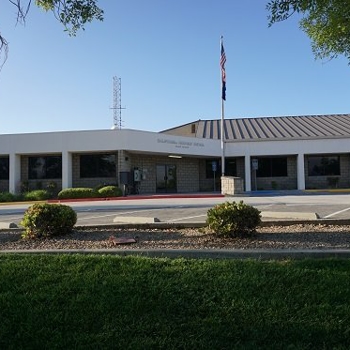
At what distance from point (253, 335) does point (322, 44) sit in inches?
223

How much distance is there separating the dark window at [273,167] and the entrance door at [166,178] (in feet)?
22.5

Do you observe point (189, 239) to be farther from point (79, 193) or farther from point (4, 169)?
point (4, 169)

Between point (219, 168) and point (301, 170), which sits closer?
point (301, 170)

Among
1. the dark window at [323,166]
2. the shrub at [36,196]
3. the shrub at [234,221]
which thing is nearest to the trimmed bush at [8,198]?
the shrub at [36,196]

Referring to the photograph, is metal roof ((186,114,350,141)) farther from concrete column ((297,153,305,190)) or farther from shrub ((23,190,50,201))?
shrub ((23,190,50,201))

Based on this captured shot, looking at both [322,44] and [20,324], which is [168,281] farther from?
[322,44]

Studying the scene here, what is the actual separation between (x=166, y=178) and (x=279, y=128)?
11.9m

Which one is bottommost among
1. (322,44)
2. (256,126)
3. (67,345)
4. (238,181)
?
(67,345)

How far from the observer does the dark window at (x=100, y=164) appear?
2844 centimetres

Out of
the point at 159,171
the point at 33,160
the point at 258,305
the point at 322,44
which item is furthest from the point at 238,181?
the point at 258,305

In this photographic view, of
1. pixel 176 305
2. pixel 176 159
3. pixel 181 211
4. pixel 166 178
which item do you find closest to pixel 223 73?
pixel 176 159

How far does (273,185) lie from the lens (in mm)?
32500

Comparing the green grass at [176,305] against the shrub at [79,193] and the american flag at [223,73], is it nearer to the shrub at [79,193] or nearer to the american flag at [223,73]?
the shrub at [79,193]

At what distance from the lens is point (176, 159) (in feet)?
106
